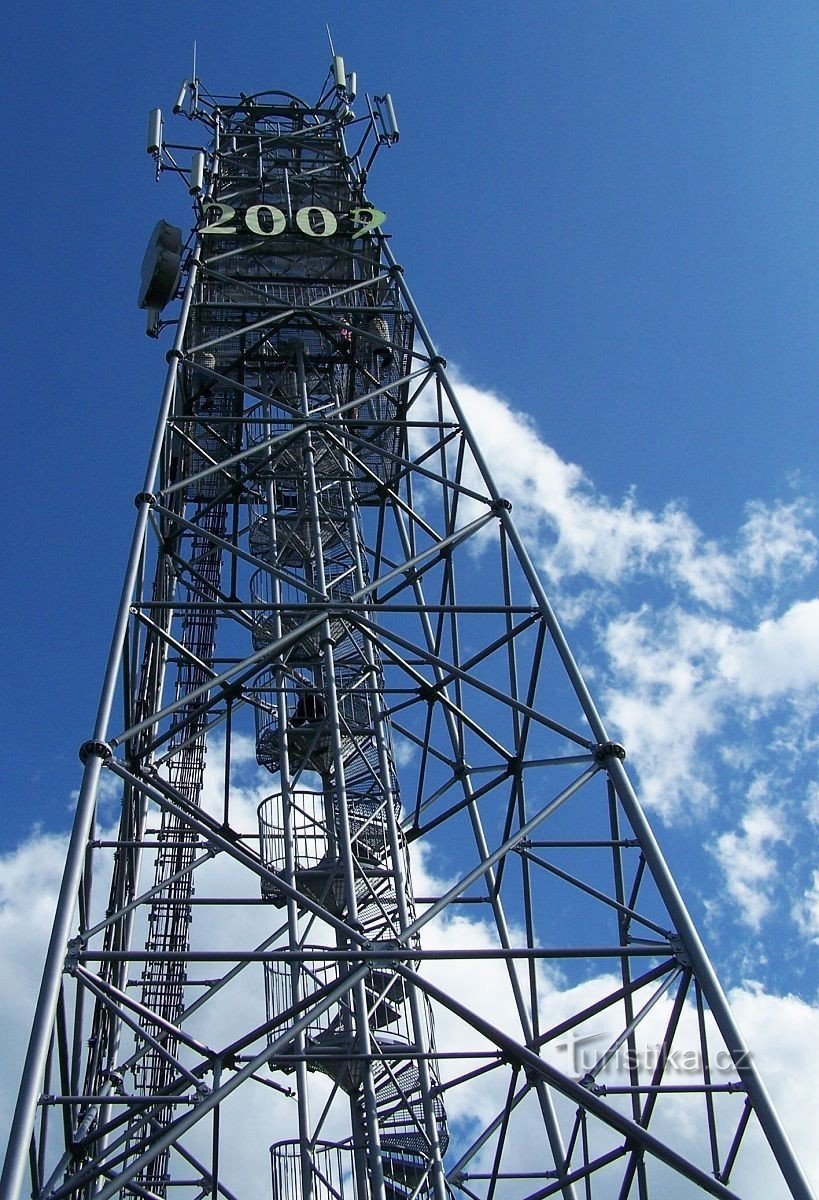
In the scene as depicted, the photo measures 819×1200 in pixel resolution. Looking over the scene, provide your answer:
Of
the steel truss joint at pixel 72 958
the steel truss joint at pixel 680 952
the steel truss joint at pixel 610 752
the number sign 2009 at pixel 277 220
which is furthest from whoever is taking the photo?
the number sign 2009 at pixel 277 220

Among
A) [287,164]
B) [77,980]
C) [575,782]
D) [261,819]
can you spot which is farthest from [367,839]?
[287,164]

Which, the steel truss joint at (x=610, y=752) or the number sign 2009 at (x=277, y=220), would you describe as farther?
the number sign 2009 at (x=277, y=220)

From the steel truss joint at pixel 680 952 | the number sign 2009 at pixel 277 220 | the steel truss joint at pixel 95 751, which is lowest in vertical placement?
the steel truss joint at pixel 680 952

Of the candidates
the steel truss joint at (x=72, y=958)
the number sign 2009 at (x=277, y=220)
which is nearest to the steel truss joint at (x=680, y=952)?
the steel truss joint at (x=72, y=958)

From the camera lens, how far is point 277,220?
15.0 meters

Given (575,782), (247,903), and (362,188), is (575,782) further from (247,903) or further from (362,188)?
(362,188)

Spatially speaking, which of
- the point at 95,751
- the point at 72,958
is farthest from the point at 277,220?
the point at 72,958

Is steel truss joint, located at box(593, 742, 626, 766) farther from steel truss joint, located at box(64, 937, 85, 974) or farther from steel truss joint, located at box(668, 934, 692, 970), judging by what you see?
steel truss joint, located at box(64, 937, 85, 974)

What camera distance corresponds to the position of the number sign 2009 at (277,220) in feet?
48.8

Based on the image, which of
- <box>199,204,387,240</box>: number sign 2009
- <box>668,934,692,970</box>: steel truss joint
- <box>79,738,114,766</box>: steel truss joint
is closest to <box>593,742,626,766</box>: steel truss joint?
<box>668,934,692,970</box>: steel truss joint

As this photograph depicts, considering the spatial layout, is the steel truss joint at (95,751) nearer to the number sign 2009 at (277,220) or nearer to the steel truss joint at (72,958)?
the steel truss joint at (72,958)

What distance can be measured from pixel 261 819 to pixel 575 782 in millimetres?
5938

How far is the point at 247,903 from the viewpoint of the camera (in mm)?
9000

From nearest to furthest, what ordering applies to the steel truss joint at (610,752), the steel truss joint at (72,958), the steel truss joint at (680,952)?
the steel truss joint at (72,958), the steel truss joint at (680,952), the steel truss joint at (610,752)
